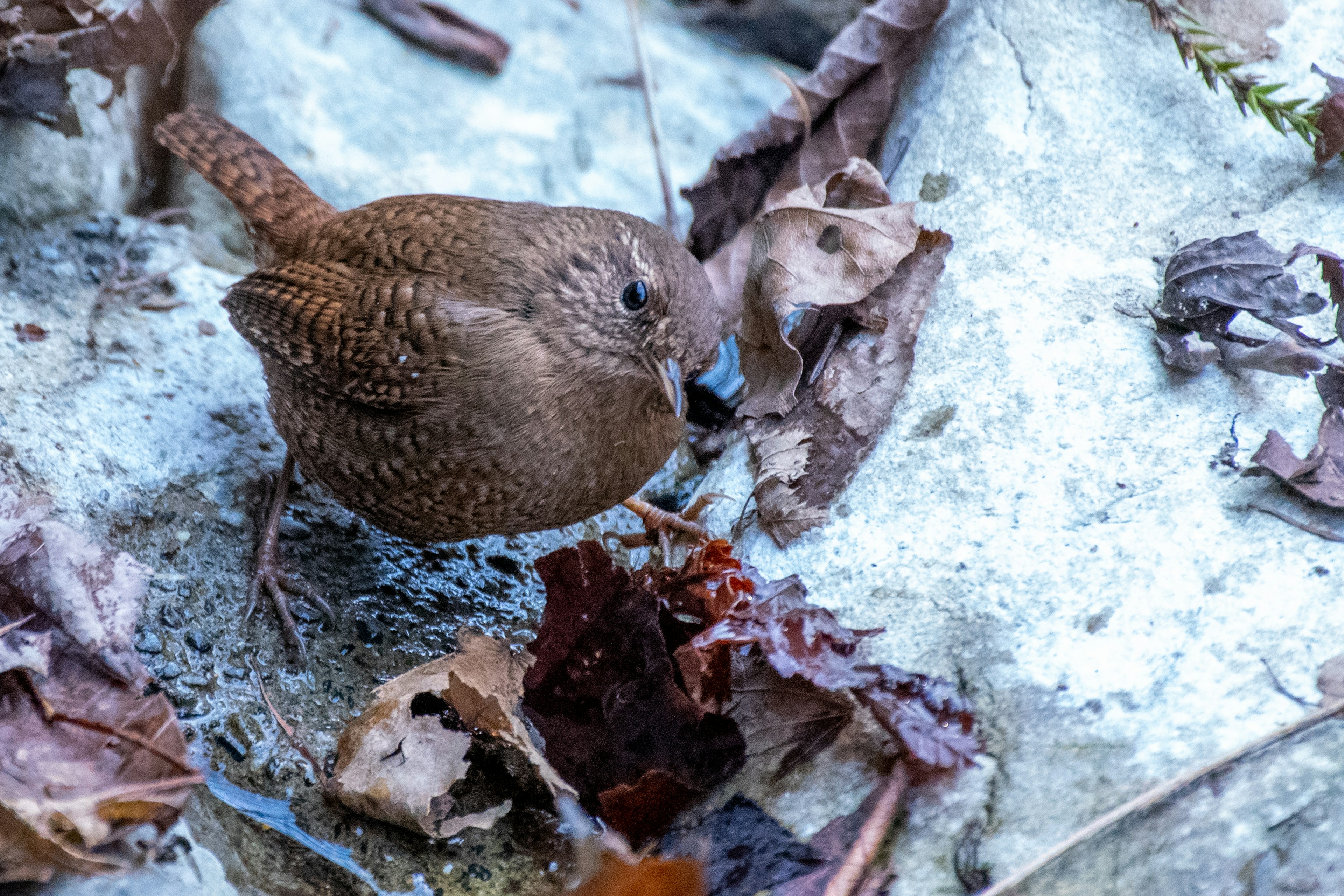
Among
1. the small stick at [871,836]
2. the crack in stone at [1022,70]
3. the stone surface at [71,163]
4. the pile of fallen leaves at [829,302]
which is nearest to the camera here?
the small stick at [871,836]

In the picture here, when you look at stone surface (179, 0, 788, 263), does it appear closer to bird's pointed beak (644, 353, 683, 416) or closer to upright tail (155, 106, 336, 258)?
upright tail (155, 106, 336, 258)

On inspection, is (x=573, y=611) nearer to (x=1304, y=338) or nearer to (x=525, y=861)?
(x=525, y=861)

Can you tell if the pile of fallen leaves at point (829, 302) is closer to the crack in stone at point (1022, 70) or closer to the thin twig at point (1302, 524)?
the crack in stone at point (1022, 70)

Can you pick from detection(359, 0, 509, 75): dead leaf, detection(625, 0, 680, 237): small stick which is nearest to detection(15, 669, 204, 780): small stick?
detection(625, 0, 680, 237): small stick

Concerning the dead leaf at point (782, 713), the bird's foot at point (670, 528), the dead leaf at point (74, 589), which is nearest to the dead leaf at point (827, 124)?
the bird's foot at point (670, 528)

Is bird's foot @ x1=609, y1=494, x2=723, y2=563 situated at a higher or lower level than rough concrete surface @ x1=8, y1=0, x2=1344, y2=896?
lower

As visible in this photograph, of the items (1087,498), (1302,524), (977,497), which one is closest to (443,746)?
(977,497)
